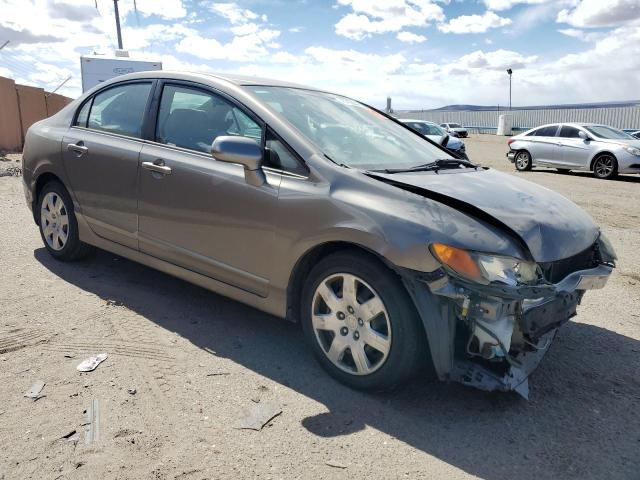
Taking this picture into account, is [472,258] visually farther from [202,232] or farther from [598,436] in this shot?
[202,232]

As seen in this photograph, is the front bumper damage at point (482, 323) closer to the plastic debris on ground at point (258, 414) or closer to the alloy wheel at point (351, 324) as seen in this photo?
the alloy wheel at point (351, 324)

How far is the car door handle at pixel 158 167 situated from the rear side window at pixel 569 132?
14.1 metres

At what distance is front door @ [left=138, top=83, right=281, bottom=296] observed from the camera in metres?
3.42

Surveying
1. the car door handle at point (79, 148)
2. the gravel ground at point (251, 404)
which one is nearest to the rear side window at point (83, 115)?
the car door handle at point (79, 148)

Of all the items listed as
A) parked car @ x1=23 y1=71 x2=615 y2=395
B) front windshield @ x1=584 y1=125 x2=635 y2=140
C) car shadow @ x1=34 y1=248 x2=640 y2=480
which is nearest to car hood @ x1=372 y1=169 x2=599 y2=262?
parked car @ x1=23 y1=71 x2=615 y2=395

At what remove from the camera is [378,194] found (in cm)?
304

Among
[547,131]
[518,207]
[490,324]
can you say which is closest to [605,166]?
[547,131]

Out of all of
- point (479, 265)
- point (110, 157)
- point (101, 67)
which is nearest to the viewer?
point (479, 265)

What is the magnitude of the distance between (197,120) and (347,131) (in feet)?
3.41

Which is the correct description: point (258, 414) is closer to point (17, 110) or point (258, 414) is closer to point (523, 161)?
point (523, 161)

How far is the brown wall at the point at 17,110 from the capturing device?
57.4ft

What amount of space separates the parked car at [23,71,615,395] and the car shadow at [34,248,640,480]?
7.6 inches

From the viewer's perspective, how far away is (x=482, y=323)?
2699mm

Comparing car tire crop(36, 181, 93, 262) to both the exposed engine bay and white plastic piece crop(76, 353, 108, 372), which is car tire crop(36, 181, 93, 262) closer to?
white plastic piece crop(76, 353, 108, 372)
